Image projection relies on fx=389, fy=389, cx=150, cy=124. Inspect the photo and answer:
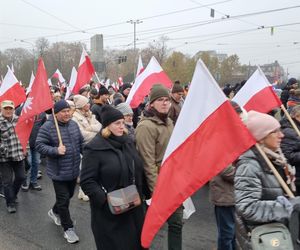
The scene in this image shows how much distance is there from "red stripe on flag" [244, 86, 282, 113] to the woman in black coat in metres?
2.33

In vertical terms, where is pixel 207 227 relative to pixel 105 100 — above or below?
below

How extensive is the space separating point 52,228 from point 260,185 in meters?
3.61

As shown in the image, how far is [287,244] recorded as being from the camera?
2582 millimetres

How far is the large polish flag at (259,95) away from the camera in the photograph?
5043mm

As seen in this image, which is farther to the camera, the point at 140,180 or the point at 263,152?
the point at 140,180

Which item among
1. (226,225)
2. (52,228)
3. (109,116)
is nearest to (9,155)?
(52,228)

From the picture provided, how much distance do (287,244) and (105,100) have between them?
498 cm

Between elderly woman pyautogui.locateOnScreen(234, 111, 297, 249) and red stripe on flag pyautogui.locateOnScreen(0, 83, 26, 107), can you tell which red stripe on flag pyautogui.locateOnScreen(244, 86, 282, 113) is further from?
A: red stripe on flag pyautogui.locateOnScreen(0, 83, 26, 107)

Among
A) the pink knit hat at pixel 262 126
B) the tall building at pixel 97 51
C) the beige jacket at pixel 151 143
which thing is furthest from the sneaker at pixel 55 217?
the tall building at pixel 97 51

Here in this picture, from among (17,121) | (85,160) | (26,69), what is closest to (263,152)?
(85,160)

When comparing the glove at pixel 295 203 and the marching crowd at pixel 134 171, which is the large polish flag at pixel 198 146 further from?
the glove at pixel 295 203

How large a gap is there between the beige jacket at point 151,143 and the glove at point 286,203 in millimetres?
1415

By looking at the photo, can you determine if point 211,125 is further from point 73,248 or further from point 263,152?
point 73,248

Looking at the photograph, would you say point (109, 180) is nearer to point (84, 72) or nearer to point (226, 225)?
point (226, 225)
